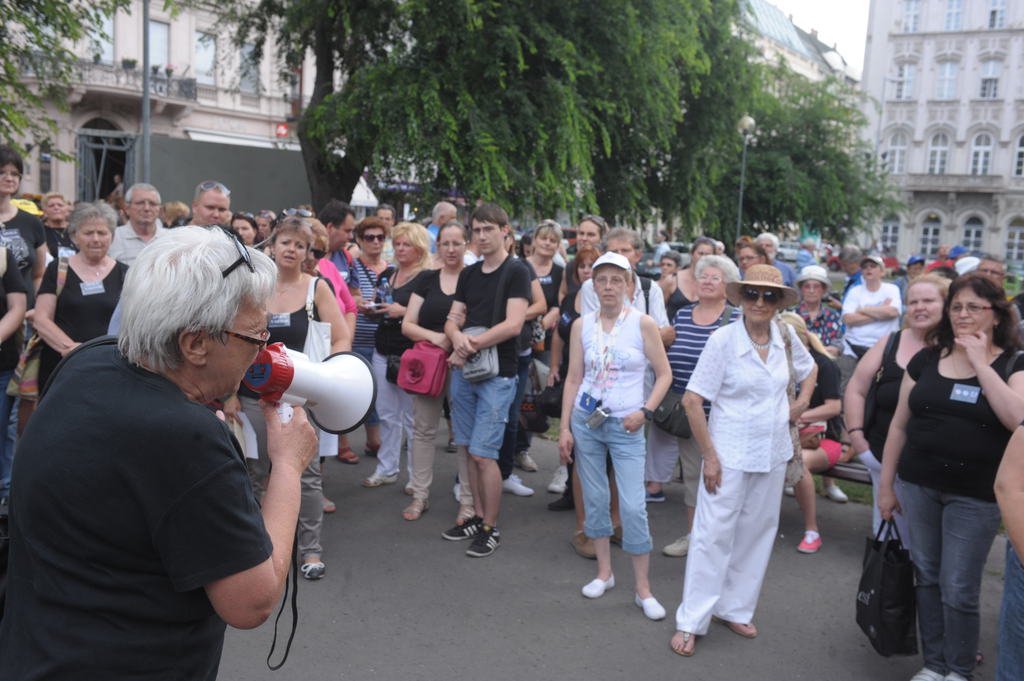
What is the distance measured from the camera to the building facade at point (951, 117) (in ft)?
192

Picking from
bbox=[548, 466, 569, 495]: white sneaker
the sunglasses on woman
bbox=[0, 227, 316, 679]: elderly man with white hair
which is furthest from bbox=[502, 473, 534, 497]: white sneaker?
bbox=[0, 227, 316, 679]: elderly man with white hair

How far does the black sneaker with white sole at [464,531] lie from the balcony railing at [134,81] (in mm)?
27885

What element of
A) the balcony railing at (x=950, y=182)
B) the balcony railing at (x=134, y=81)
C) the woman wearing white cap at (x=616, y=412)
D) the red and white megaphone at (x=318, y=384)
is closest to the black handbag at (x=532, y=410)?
the woman wearing white cap at (x=616, y=412)

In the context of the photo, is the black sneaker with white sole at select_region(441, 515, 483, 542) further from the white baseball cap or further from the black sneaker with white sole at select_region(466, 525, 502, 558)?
the white baseball cap

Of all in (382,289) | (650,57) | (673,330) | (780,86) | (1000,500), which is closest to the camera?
(1000,500)

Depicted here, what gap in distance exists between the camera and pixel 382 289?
6863mm

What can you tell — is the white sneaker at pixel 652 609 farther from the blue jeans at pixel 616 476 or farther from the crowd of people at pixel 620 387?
the blue jeans at pixel 616 476

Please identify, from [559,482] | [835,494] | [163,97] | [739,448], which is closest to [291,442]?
[739,448]

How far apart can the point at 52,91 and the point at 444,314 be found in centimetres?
697

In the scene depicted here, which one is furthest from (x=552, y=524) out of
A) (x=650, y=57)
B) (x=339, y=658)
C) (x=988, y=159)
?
(x=988, y=159)

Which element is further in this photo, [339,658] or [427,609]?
[427,609]

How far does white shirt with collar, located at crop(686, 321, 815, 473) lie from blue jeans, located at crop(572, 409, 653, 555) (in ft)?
1.65

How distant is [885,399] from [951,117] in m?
65.1

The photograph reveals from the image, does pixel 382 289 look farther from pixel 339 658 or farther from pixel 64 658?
pixel 64 658
